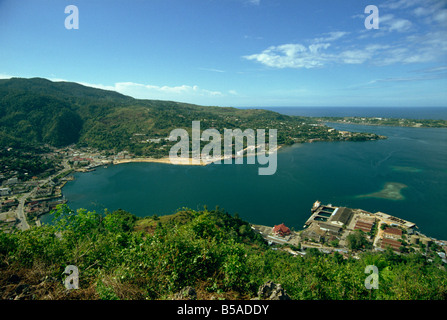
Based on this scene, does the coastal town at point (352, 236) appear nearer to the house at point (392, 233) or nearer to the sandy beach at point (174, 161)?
the house at point (392, 233)

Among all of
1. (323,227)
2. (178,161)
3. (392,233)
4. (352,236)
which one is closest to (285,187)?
(323,227)

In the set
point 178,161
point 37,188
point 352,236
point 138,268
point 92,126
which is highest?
point 92,126

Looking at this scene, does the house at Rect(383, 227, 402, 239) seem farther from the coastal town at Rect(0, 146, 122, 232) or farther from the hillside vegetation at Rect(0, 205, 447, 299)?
the coastal town at Rect(0, 146, 122, 232)

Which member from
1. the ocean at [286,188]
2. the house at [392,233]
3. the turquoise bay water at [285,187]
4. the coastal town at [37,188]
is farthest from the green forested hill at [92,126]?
the house at [392,233]

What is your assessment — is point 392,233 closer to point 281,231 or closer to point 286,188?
point 281,231

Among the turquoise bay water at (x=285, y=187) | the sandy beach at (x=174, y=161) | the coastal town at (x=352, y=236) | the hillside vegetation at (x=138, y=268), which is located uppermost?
the hillside vegetation at (x=138, y=268)
